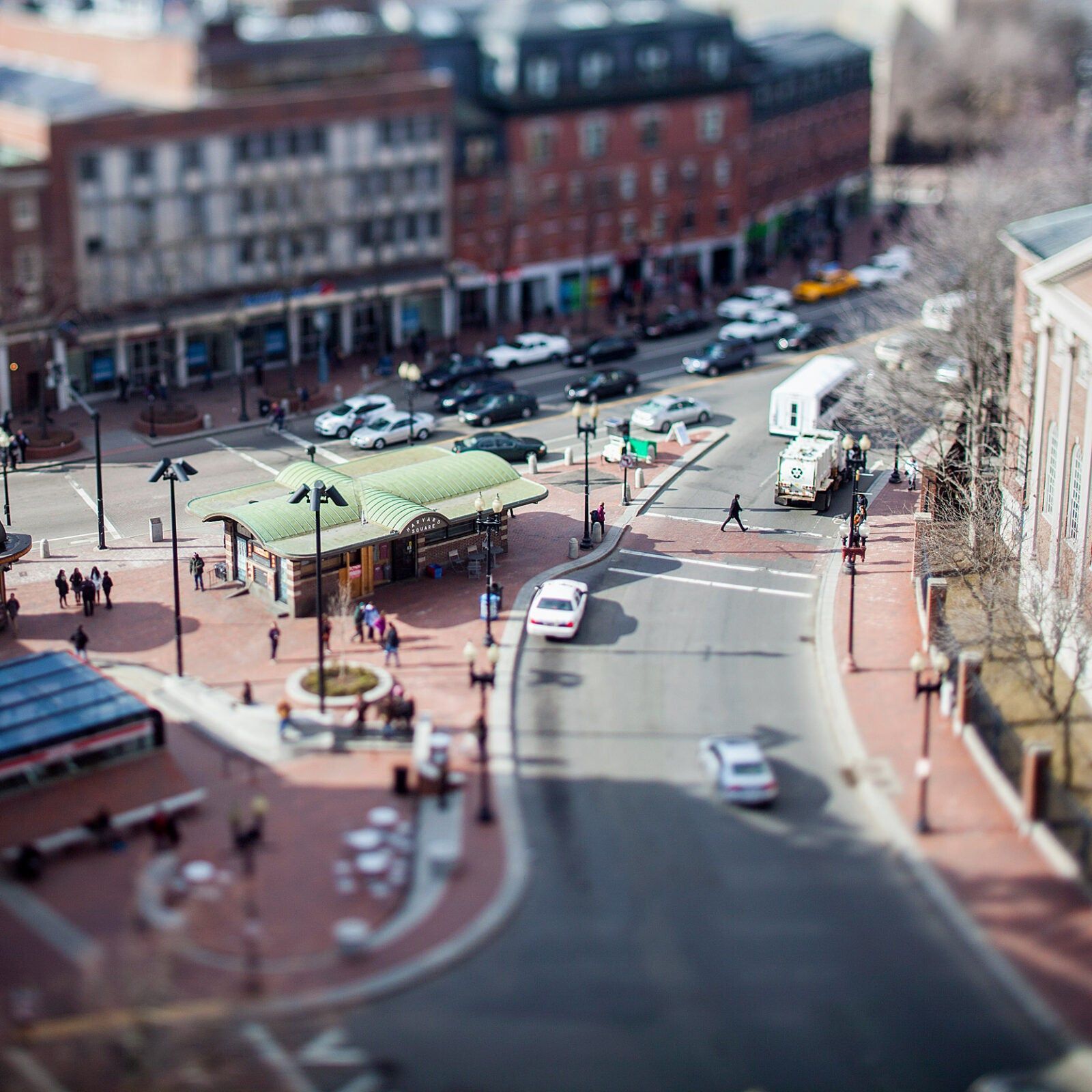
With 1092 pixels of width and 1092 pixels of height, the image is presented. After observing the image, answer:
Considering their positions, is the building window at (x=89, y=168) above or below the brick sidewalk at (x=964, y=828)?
above

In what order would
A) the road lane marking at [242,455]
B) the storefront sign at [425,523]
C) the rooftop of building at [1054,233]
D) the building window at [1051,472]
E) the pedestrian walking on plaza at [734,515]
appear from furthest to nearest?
1. the road lane marking at [242,455]
2. the pedestrian walking on plaza at [734,515]
3. the rooftop of building at [1054,233]
4. the storefront sign at [425,523]
5. the building window at [1051,472]

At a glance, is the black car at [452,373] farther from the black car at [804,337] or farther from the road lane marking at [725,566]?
the road lane marking at [725,566]

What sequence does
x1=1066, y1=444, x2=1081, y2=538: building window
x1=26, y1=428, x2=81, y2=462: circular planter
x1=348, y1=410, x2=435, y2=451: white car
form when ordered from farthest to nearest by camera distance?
1. x1=348, y1=410, x2=435, y2=451: white car
2. x1=26, y1=428, x2=81, y2=462: circular planter
3. x1=1066, y1=444, x2=1081, y2=538: building window

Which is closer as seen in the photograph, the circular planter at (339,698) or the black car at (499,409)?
the circular planter at (339,698)

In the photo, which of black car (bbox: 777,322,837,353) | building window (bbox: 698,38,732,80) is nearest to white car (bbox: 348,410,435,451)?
black car (bbox: 777,322,837,353)

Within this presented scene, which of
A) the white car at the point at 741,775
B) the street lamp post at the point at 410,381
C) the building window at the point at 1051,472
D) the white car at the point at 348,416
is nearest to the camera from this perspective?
the white car at the point at 741,775

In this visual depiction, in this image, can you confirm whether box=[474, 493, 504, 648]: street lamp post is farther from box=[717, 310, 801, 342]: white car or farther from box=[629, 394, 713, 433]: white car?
box=[717, 310, 801, 342]: white car

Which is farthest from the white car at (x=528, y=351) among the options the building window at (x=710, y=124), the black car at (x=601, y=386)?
the building window at (x=710, y=124)
